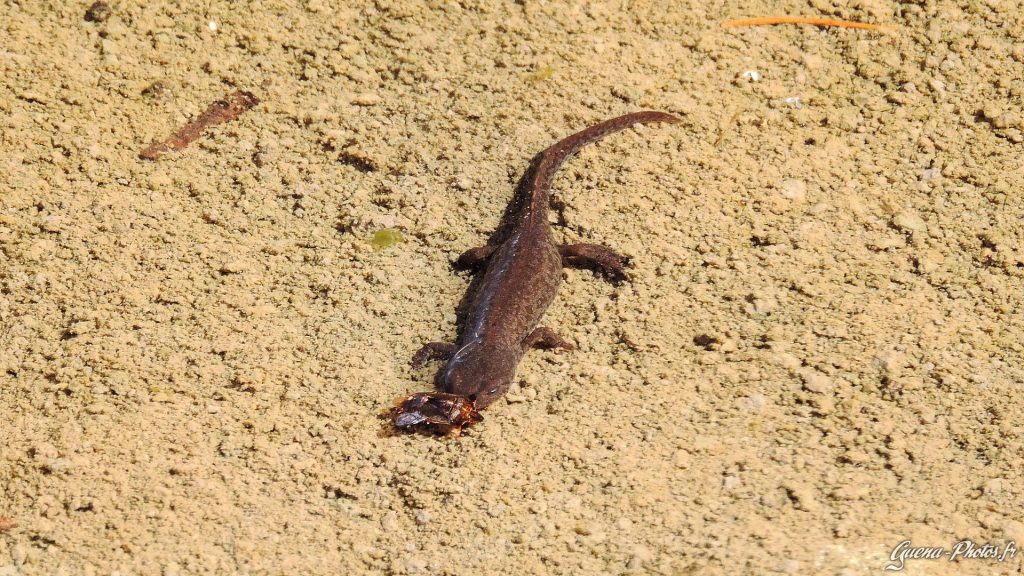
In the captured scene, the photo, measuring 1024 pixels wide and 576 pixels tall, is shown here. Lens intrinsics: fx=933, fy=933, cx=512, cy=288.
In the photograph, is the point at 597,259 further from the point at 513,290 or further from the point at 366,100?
the point at 366,100

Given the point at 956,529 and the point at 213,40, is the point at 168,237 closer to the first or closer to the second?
the point at 213,40

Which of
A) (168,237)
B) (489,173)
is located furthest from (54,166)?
(489,173)

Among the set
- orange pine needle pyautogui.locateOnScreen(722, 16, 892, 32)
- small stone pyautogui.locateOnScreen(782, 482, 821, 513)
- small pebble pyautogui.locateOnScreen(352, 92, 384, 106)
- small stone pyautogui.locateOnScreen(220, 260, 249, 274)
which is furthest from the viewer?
orange pine needle pyautogui.locateOnScreen(722, 16, 892, 32)

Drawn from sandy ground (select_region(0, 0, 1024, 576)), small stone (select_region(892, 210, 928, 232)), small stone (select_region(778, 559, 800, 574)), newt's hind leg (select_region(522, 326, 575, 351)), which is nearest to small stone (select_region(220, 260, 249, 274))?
sandy ground (select_region(0, 0, 1024, 576))

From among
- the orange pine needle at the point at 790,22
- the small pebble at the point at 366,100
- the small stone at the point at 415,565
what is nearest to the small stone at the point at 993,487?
the small stone at the point at 415,565

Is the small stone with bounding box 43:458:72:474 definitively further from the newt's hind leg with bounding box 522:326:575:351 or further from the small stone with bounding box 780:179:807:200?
the small stone with bounding box 780:179:807:200

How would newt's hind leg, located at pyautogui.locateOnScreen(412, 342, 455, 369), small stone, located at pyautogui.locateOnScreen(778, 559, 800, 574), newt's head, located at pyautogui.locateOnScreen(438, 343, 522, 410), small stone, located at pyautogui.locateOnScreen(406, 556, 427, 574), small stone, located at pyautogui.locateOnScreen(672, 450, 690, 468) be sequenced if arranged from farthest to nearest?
newt's hind leg, located at pyautogui.locateOnScreen(412, 342, 455, 369) → newt's head, located at pyautogui.locateOnScreen(438, 343, 522, 410) → small stone, located at pyautogui.locateOnScreen(672, 450, 690, 468) → small stone, located at pyautogui.locateOnScreen(406, 556, 427, 574) → small stone, located at pyautogui.locateOnScreen(778, 559, 800, 574)

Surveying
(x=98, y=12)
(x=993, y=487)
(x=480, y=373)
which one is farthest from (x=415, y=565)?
(x=98, y=12)
